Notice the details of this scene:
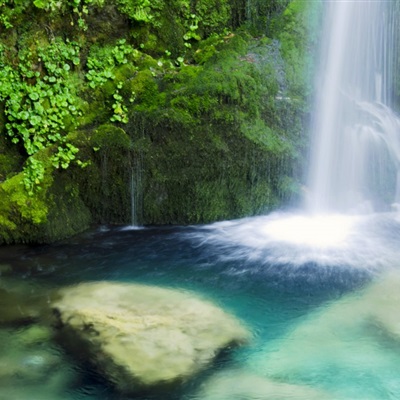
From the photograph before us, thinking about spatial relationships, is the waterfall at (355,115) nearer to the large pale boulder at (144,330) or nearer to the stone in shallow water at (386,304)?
the stone in shallow water at (386,304)

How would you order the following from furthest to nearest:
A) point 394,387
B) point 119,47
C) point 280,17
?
point 280,17 → point 119,47 → point 394,387

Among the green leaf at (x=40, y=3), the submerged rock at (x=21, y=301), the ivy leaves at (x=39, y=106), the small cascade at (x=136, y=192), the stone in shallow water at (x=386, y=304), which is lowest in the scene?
the stone in shallow water at (x=386, y=304)

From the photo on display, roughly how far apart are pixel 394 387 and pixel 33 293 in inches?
149

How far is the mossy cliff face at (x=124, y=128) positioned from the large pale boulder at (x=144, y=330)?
2.09 meters

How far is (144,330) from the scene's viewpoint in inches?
194

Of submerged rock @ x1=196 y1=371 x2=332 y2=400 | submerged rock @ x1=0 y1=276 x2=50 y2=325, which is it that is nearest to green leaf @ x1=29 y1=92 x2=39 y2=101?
submerged rock @ x1=0 y1=276 x2=50 y2=325

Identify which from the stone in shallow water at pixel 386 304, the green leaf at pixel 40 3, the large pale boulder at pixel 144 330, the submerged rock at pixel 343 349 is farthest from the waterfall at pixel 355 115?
the green leaf at pixel 40 3

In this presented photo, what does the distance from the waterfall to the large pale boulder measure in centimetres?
361

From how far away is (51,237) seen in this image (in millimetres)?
7387

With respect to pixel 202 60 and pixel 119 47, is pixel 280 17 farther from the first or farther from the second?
pixel 119 47

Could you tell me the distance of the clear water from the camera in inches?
170

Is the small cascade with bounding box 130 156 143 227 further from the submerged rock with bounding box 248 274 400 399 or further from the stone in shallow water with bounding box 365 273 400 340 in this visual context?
the stone in shallow water with bounding box 365 273 400 340

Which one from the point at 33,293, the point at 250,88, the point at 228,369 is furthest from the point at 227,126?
the point at 228,369

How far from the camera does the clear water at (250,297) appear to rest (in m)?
4.33
